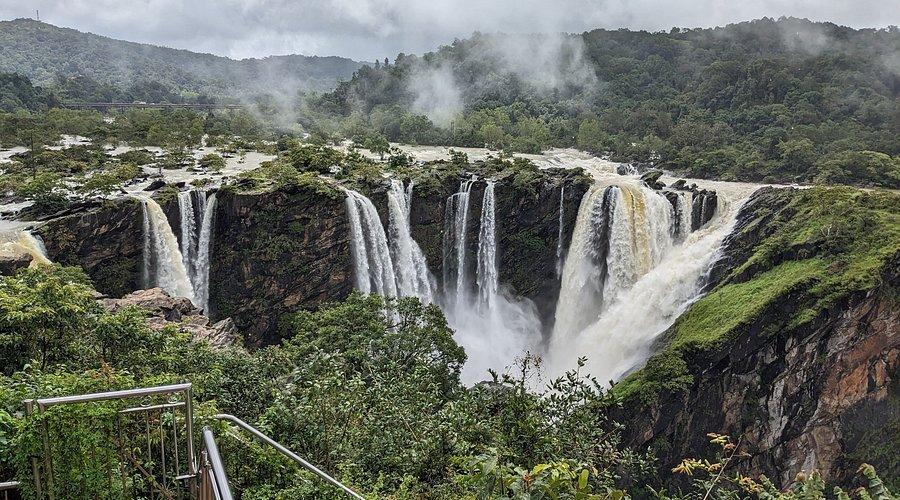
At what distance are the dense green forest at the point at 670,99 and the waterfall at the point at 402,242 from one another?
21761 millimetres

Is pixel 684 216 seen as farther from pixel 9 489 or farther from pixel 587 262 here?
pixel 9 489

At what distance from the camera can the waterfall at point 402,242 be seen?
90.6 ft

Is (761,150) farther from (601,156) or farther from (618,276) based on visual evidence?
(618,276)

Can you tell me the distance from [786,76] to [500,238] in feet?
146

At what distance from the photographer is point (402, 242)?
27703 mm

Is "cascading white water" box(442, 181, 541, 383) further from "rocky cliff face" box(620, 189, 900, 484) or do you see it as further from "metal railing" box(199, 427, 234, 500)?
"metal railing" box(199, 427, 234, 500)

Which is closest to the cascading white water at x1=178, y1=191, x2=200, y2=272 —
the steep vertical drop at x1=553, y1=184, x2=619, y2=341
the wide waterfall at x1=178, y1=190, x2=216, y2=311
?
the wide waterfall at x1=178, y1=190, x2=216, y2=311

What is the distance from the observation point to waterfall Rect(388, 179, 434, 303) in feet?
90.6

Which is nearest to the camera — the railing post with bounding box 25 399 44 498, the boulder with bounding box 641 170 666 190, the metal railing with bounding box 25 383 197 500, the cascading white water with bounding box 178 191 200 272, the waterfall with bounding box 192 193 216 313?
the railing post with bounding box 25 399 44 498

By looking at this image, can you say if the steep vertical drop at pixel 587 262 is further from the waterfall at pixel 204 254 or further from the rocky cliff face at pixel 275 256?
the waterfall at pixel 204 254

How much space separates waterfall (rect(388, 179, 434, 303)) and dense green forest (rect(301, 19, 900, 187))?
857 inches

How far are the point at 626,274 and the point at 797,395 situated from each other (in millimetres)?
8772

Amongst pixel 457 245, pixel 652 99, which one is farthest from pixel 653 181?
pixel 652 99

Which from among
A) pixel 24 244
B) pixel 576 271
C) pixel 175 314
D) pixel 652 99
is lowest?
pixel 576 271
